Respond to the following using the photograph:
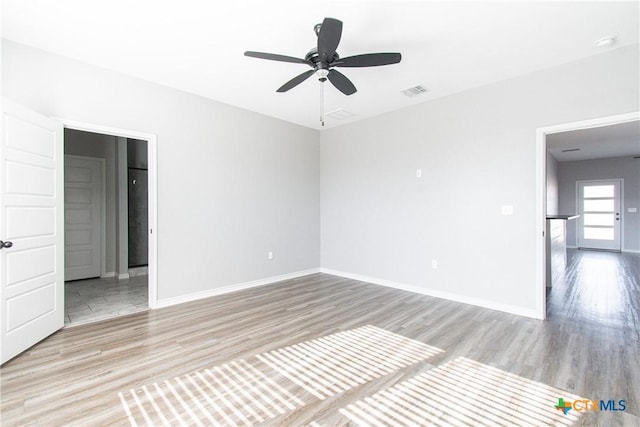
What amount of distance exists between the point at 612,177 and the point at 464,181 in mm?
7776

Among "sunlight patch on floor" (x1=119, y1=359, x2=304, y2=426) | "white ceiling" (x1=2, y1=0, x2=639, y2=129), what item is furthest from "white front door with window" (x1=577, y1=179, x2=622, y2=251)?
"sunlight patch on floor" (x1=119, y1=359, x2=304, y2=426)

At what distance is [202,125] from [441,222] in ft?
11.9

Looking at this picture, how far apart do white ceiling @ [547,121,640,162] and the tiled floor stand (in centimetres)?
711

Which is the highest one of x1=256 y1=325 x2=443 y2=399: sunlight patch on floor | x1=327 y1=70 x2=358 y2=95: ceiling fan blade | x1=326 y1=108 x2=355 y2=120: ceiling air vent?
x1=326 y1=108 x2=355 y2=120: ceiling air vent

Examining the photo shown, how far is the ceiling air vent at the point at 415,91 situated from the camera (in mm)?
3846

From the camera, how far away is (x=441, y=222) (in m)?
4.20

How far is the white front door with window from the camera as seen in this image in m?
8.34

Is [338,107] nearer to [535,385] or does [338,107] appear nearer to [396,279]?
[396,279]

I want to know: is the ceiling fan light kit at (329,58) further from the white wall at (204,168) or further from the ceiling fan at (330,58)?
the white wall at (204,168)

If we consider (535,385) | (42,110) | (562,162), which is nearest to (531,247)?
(535,385)

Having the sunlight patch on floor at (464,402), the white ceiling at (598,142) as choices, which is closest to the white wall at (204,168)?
the sunlight patch on floor at (464,402)

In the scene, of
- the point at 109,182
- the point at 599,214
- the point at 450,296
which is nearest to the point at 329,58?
the point at 450,296

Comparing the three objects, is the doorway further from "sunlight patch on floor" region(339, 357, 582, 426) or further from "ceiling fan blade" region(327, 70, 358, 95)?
"sunlight patch on floor" region(339, 357, 582, 426)

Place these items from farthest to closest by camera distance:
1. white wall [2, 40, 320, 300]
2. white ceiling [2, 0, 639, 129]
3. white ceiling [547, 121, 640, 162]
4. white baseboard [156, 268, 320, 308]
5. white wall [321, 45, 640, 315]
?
1. white ceiling [547, 121, 640, 162]
2. white baseboard [156, 268, 320, 308]
3. white wall [321, 45, 640, 315]
4. white wall [2, 40, 320, 300]
5. white ceiling [2, 0, 639, 129]
